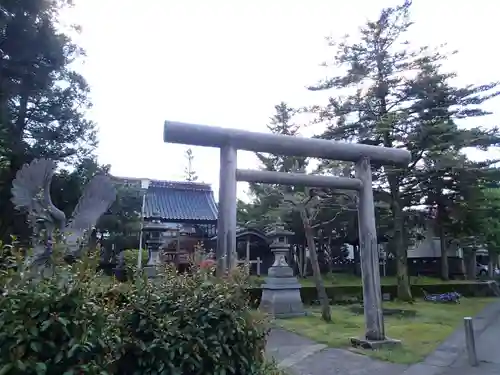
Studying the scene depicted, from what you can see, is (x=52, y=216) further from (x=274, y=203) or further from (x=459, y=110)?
(x=459, y=110)

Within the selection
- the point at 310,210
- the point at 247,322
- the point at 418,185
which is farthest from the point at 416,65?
the point at 247,322

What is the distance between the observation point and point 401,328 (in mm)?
8453

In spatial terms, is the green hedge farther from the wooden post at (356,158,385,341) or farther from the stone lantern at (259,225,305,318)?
the wooden post at (356,158,385,341)

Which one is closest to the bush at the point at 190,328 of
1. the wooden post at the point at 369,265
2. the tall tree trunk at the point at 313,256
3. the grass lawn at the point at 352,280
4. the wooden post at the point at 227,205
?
the wooden post at the point at 227,205

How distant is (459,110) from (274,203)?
8656 millimetres

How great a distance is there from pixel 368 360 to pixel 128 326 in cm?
410

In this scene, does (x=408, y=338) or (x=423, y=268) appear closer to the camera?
(x=408, y=338)

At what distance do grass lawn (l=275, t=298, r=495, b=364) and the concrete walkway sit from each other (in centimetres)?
21

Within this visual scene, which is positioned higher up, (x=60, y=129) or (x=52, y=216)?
(x=60, y=129)

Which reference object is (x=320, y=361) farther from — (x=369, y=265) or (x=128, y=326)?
(x=128, y=326)

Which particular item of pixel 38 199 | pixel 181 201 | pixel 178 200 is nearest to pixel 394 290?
pixel 181 201

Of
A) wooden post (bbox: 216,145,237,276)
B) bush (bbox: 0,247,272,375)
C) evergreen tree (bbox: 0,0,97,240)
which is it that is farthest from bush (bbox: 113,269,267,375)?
evergreen tree (bbox: 0,0,97,240)

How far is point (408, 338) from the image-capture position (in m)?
7.38

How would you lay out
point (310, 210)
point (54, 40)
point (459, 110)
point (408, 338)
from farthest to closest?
1. point (459, 110)
2. point (54, 40)
3. point (310, 210)
4. point (408, 338)
